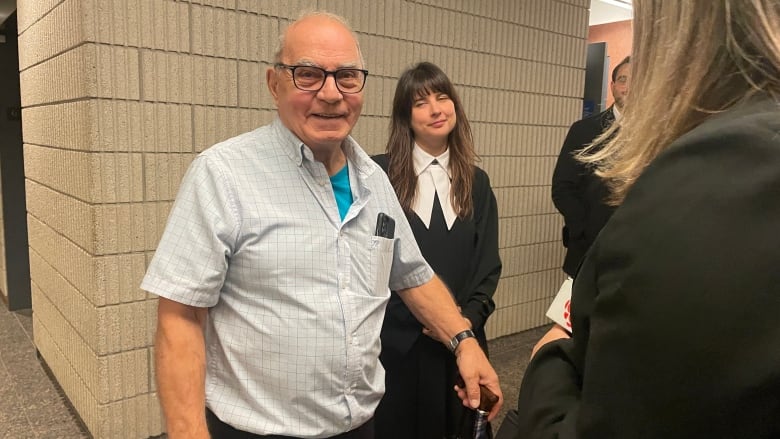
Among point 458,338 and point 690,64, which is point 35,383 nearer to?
point 458,338

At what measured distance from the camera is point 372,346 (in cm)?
131

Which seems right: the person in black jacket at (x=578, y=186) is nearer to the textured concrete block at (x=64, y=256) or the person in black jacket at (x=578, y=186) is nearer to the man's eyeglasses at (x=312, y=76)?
the man's eyeglasses at (x=312, y=76)

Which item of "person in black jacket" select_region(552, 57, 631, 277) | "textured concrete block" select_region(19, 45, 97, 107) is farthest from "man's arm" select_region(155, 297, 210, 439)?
"person in black jacket" select_region(552, 57, 631, 277)

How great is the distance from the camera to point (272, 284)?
1170 millimetres

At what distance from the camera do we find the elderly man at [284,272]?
1.12 m

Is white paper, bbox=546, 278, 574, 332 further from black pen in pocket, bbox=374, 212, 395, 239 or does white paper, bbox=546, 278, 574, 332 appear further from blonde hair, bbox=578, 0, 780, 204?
black pen in pocket, bbox=374, 212, 395, 239

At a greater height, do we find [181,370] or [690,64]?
[690,64]

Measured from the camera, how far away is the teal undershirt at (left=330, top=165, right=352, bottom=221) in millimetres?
1358

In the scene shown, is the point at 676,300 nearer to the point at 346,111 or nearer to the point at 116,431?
the point at 346,111

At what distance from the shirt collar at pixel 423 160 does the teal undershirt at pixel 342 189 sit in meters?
0.79

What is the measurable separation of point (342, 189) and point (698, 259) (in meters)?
1.00

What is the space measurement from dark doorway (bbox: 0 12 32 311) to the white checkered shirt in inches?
154

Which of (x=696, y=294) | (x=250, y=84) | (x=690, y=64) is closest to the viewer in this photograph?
(x=696, y=294)

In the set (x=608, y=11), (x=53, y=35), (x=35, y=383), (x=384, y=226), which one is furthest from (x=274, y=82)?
(x=608, y=11)
